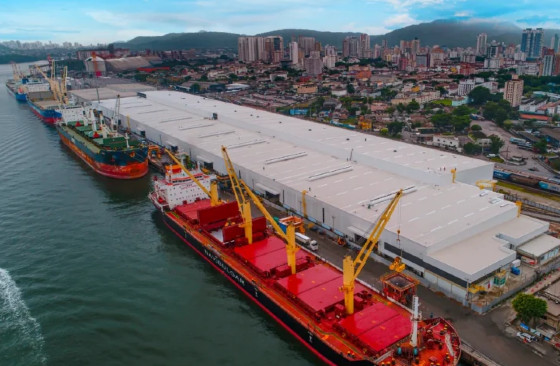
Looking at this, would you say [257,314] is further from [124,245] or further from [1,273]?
[1,273]

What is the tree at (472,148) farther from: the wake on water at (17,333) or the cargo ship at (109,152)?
the wake on water at (17,333)

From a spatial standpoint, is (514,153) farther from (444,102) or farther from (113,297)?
(113,297)

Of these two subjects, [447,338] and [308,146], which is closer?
[447,338]

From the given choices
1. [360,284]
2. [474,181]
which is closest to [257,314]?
[360,284]

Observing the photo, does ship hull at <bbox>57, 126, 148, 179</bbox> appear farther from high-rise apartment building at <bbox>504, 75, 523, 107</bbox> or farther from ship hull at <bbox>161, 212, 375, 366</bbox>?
high-rise apartment building at <bbox>504, 75, 523, 107</bbox>

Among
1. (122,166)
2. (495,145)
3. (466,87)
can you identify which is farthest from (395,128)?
(466,87)

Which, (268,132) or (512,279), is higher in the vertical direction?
(268,132)

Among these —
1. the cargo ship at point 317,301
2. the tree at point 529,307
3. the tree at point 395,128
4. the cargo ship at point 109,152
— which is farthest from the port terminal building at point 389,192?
the tree at point 395,128
